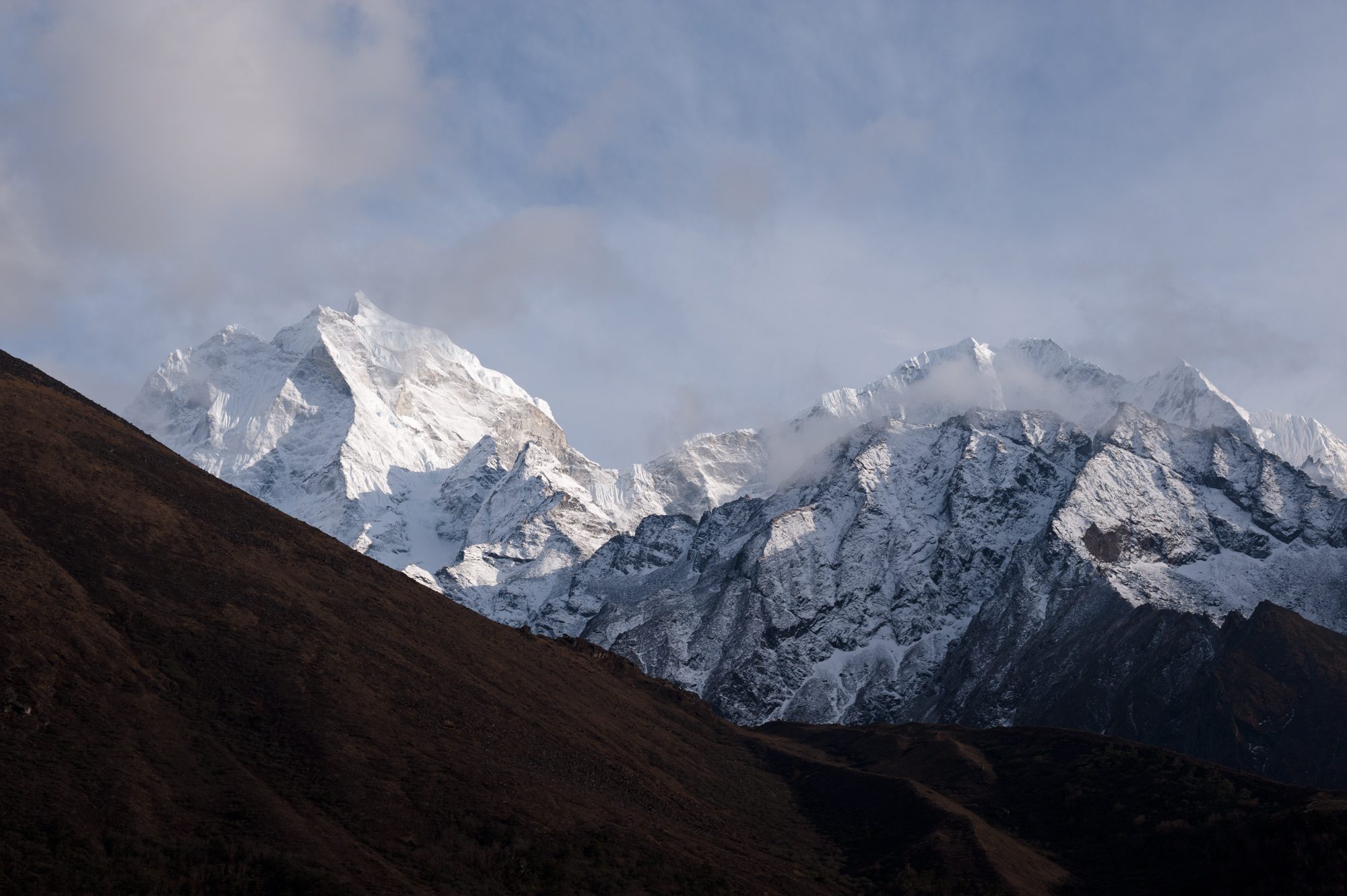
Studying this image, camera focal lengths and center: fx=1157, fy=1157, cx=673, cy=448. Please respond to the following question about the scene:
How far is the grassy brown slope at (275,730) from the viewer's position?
180 ft

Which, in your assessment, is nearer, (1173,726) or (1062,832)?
(1062,832)

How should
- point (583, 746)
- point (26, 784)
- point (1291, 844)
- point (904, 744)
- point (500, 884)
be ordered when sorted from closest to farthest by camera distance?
point (26, 784) < point (500, 884) < point (1291, 844) < point (583, 746) < point (904, 744)

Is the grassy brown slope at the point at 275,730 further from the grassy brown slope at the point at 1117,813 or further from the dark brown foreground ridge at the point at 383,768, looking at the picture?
the grassy brown slope at the point at 1117,813

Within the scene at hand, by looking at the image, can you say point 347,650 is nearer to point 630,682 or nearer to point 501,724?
point 501,724

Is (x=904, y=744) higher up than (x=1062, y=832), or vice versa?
(x=904, y=744)

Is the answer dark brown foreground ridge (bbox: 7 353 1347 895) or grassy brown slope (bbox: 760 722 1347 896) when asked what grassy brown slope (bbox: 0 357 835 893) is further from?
grassy brown slope (bbox: 760 722 1347 896)

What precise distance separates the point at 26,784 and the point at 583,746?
4395 centimetres

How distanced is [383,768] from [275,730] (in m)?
6.91

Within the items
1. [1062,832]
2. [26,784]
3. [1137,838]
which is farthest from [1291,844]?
[26,784]

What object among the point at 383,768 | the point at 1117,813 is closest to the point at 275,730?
the point at 383,768

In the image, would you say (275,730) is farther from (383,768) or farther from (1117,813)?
(1117,813)

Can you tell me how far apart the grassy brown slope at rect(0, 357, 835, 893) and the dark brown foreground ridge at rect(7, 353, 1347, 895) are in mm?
233

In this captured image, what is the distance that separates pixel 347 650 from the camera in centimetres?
8612

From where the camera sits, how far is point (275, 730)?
6919cm
